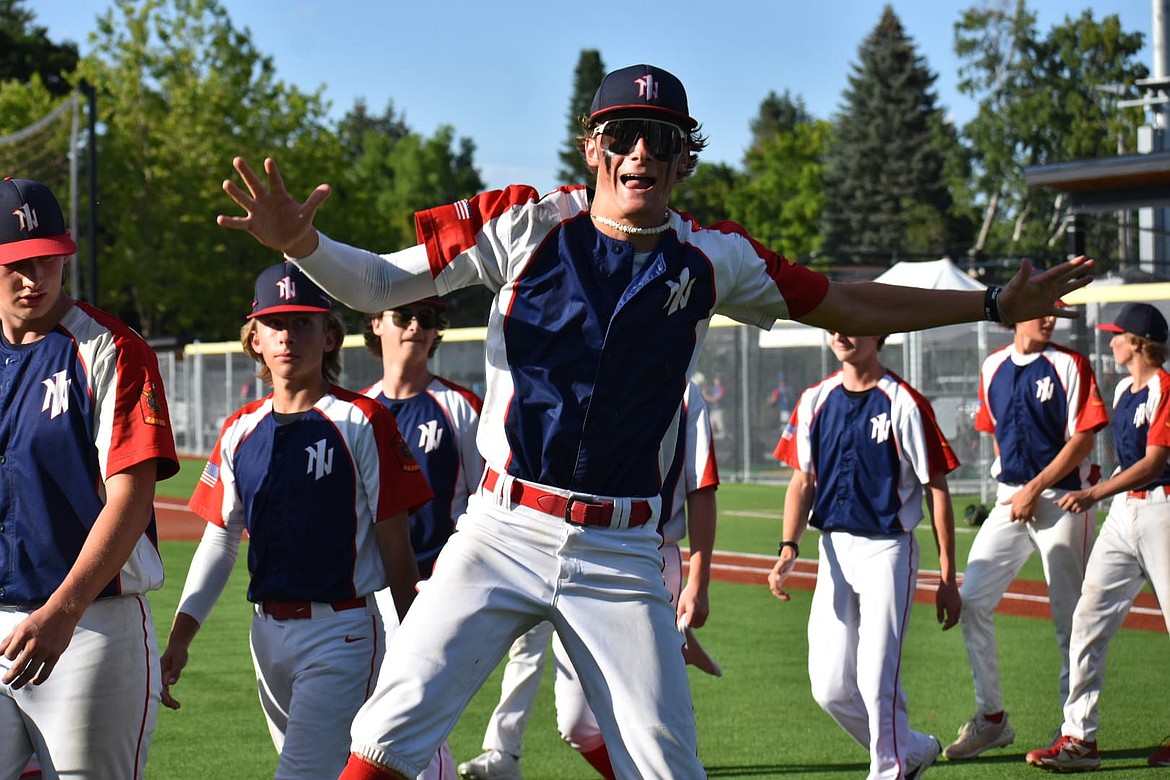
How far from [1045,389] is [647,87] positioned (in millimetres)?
5552

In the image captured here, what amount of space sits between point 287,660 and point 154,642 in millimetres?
922

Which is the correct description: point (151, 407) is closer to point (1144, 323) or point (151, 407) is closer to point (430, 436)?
point (430, 436)

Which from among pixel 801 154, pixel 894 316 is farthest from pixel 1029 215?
pixel 894 316

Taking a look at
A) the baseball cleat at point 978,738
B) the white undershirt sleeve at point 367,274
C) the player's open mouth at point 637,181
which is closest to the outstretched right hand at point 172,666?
the white undershirt sleeve at point 367,274

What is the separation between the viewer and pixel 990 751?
8305 mm

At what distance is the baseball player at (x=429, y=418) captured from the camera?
686 centimetres

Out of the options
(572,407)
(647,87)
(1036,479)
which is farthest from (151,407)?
(1036,479)

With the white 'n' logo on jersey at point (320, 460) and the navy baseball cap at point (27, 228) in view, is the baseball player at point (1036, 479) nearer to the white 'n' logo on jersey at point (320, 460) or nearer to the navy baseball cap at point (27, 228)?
the white 'n' logo on jersey at point (320, 460)

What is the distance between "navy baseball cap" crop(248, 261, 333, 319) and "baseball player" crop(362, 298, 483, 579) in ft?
4.27

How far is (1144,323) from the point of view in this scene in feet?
28.6

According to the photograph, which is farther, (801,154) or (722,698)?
(801,154)

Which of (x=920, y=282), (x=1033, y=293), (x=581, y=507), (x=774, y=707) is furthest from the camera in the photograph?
(x=920, y=282)

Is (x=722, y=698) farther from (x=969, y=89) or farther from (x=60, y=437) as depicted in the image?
(x=969, y=89)

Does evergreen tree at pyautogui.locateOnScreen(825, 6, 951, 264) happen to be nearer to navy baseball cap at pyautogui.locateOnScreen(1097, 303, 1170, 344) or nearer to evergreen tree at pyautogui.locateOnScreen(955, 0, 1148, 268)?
evergreen tree at pyautogui.locateOnScreen(955, 0, 1148, 268)
